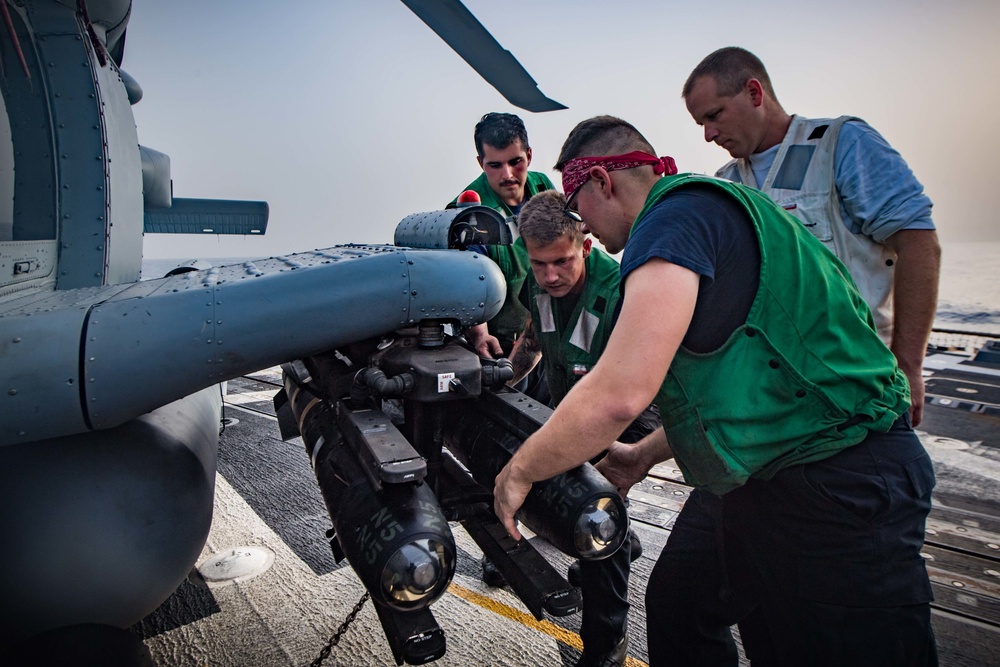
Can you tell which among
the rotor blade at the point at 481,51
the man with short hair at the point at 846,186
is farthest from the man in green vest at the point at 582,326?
the rotor blade at the point at 481,51

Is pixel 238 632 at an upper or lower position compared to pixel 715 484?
lower

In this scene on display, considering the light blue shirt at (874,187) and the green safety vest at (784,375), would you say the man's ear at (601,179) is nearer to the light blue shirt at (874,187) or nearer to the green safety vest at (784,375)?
the green safety vest at (784,375)

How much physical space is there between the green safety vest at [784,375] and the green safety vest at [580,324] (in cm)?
106

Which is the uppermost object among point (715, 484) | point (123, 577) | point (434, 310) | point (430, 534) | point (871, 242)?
point (871, 242)

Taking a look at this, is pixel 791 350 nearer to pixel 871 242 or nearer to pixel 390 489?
pixel 390 489

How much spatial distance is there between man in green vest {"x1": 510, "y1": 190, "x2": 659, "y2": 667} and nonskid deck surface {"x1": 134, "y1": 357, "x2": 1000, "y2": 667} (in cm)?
36

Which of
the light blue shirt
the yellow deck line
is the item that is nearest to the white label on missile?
the yellow deck line

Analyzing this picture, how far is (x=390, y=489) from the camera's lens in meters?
1.79

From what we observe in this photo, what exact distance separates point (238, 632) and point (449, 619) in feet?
3.39

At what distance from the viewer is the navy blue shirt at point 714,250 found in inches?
57.5

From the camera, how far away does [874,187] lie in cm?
257

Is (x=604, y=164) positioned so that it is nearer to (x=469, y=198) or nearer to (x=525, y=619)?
(x=469, y=198)

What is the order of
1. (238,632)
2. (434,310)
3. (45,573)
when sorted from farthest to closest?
(238,632)
(434,310)
(45,573)

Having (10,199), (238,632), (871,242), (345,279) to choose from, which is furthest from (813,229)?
(10,199)
